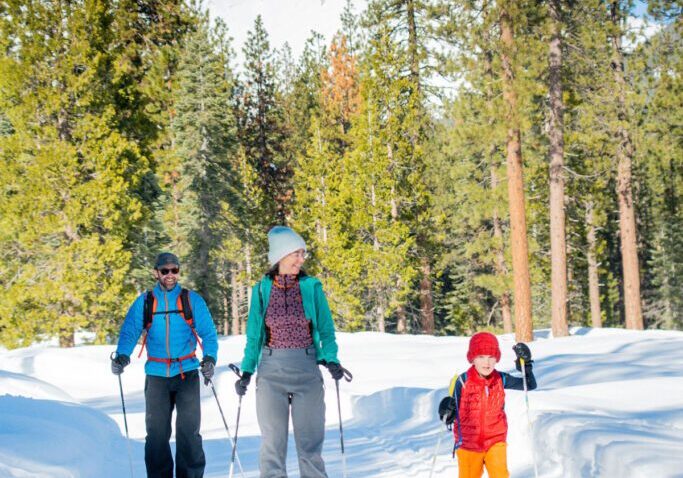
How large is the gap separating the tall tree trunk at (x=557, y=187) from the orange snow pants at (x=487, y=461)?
16740mm

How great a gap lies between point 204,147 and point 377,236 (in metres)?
10.8

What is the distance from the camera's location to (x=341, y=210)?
108 feet

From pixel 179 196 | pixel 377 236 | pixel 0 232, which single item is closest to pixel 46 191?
pixel 0 232

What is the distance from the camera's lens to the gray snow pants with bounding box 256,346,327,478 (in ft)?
16.1

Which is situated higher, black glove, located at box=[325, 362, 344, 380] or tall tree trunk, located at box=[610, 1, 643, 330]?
tall tree trunk, located at box=[610, 1, 643, 330]

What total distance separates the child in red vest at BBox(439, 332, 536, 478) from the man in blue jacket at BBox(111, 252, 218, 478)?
211 cm

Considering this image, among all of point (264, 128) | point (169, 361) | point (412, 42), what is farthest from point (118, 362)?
point (264, 128)

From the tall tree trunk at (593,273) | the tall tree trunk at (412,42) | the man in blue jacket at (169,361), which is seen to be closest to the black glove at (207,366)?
the man in blue jacket at (169,361)

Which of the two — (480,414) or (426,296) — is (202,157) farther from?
(480,414)

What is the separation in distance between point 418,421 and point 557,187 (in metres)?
12.8

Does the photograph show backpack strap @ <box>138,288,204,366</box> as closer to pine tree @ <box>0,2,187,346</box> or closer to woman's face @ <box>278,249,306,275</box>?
woman's face @ <box>278,249,306,275</box>

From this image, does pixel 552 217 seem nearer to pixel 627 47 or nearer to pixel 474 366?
pixel 627 47

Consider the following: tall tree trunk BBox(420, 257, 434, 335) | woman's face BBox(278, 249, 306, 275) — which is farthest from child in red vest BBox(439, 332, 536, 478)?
tall tree trunk BBox(420, 257, 434, 335)

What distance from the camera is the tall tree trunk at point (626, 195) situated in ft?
84.7
